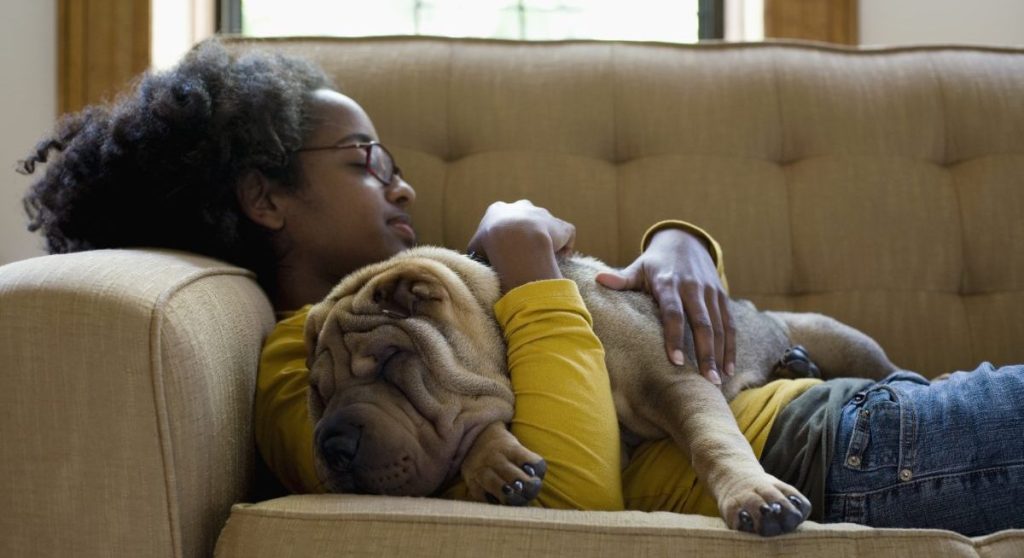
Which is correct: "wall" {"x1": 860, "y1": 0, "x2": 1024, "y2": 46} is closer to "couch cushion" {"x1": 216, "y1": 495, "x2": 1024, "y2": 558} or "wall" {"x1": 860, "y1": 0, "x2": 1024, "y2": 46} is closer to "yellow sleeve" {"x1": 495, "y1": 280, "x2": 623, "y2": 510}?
"yellow sleeve" {"x1": 495, "y1": 280, "x2": 623, "y2": 510}

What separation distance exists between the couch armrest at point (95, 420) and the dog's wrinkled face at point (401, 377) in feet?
0.78

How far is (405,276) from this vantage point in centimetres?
170

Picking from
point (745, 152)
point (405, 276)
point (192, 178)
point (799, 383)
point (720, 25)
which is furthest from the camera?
point (720, 25)

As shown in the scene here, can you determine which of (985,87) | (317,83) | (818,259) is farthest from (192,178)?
(985,87)

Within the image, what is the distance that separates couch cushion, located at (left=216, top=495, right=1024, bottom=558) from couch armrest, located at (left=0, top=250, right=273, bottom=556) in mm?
118

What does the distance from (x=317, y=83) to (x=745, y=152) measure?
1.09 meters

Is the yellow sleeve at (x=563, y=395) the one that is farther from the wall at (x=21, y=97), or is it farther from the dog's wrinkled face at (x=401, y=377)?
the wall at (x=21, y=97)

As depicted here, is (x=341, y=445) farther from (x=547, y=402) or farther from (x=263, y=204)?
(x=263, y=204)

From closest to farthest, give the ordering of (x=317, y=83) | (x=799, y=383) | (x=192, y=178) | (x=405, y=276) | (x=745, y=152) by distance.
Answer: (x=405, y=276) → (x=799, y=383) → (x=192, y=178) → (x=317, y=83) → (x=745, y=152)

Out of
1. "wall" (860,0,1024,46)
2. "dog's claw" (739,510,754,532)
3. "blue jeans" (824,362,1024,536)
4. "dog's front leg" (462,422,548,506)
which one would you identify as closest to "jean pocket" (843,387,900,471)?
"blue jeans" (824,362,1024,536)

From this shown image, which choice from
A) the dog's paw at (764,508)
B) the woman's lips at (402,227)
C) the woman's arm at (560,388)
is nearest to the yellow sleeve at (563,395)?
the woman's arm at (560,388)

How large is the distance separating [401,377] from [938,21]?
8.88 feet

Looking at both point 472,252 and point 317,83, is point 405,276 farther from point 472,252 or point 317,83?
point 317,83

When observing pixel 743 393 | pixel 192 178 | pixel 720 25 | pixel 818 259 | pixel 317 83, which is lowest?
pixel 743 393
